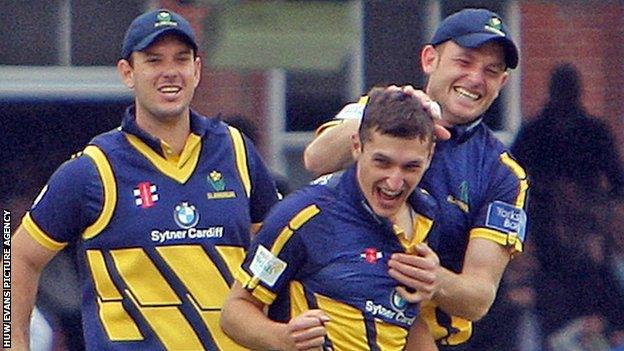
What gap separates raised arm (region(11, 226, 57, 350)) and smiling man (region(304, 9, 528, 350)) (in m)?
0.78

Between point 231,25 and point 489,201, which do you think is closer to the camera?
point 489,201

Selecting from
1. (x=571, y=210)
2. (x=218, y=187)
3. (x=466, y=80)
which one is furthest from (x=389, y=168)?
(x=571, y=210)

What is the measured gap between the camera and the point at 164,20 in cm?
400

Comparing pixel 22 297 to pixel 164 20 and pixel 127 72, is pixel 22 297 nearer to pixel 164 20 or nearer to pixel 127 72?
pixel 127 72

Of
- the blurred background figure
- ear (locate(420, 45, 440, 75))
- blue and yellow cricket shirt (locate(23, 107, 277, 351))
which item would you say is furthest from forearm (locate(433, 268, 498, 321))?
the blurred background figure

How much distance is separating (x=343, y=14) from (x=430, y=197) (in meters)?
1.38

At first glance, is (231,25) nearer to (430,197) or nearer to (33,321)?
(33,321)

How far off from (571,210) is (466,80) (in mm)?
1593

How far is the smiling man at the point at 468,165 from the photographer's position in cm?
359

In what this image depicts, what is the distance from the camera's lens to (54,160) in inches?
189

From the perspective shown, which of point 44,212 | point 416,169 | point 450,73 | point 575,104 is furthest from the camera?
point 575,104

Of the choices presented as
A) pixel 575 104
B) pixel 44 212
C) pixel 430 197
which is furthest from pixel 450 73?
pixel 575 104

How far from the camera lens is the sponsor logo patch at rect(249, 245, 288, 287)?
3.37 metres

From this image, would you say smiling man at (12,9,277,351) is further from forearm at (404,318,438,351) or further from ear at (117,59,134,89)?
forearm at (404,318,438,351)
